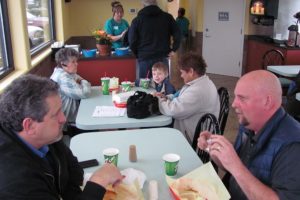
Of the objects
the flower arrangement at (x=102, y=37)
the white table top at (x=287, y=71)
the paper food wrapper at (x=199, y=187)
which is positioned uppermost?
the flower arrangement at (x=102, y=37)

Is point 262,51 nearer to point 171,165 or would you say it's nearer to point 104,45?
point 104,45

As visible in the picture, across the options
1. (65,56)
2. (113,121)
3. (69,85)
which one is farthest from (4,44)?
(113,121)

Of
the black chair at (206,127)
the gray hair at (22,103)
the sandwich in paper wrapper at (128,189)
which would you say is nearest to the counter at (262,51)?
the black chair at (206,127)

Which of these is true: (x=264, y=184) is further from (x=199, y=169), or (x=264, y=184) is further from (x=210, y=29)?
(x=210, y=29)

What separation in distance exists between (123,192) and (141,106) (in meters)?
0.95

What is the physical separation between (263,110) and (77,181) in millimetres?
829

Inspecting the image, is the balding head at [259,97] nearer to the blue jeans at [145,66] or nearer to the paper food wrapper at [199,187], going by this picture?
the paper food wrapper at [199,187]

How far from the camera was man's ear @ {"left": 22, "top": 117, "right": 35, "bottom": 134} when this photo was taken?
3.38ft

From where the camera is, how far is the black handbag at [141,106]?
7.19ft

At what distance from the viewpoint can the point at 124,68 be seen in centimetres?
404

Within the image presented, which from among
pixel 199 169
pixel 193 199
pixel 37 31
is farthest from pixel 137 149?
pixel 37 31

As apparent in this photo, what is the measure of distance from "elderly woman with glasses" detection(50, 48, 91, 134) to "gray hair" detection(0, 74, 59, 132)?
1655 mm

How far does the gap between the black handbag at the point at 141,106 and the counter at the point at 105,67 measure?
1.71 metres

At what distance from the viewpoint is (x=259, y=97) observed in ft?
4.24
